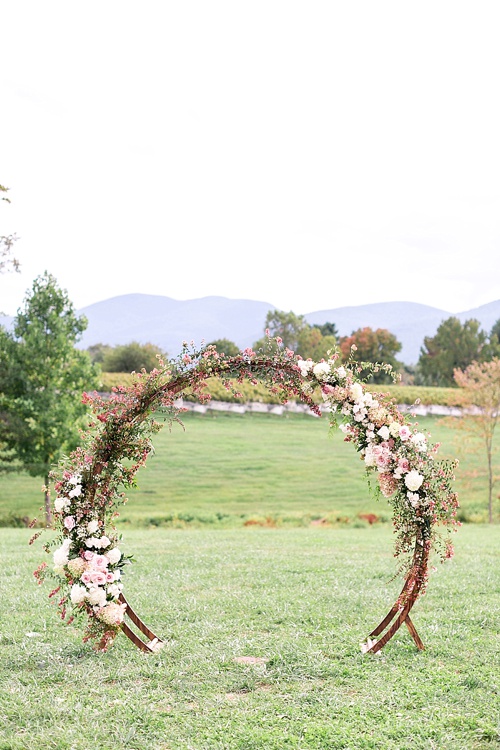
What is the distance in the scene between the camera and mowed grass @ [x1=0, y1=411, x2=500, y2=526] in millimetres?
24609

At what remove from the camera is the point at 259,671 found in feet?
17.7

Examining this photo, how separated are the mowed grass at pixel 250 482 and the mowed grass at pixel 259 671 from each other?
540 inches

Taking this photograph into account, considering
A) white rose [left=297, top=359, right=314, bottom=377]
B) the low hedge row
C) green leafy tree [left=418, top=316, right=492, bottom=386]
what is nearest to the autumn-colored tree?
the low hedge row

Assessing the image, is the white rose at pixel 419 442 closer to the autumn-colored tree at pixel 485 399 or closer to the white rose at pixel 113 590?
the white rose at pixel 113 590

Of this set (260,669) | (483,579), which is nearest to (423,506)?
Result: (260,669)

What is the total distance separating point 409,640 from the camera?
250 inches

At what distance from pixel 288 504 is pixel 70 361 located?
1113 cm

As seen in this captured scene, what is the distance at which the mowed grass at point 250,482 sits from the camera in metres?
24.6

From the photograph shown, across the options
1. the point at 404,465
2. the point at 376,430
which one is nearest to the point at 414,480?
the point at 404,465

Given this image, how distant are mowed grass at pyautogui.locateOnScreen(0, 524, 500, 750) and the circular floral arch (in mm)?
438

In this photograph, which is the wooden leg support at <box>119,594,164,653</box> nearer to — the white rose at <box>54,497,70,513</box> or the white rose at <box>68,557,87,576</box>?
the white rose at <box>68,557,87,576</box>

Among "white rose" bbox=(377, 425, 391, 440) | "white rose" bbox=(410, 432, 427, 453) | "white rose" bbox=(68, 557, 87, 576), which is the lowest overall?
"white rose" bbox=(68, 557, 87, 576)

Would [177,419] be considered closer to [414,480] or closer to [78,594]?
[78,594]

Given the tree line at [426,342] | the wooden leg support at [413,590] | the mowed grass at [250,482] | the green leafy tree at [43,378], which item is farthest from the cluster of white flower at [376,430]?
the tree line at [426,342]
